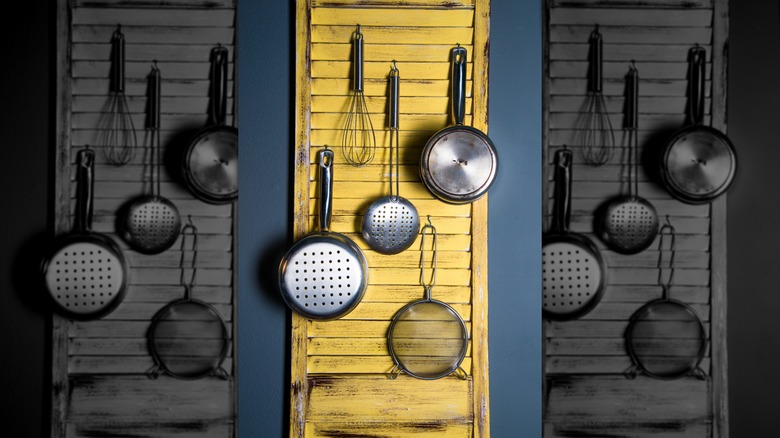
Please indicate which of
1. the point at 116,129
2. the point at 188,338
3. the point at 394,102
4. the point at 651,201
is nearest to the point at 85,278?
the point at 188,338

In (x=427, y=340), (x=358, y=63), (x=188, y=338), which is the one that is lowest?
(x=188, y=338)

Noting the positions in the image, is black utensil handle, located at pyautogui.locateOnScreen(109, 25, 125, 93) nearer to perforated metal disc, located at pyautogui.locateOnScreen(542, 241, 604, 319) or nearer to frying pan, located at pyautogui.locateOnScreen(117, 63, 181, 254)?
frying pan, located at pyautogui.locateOnScreen(117, 63, 181, 254)

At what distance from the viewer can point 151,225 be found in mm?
1494

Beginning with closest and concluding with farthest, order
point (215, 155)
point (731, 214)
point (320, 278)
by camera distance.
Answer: point (320, 278) → point (215, 155) → point (731, 214)

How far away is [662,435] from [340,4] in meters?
1.51

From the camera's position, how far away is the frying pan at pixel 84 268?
1465 mm

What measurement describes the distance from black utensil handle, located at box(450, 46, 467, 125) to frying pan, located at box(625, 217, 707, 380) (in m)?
0.83

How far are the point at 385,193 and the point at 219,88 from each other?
65cm

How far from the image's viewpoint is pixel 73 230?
151 centimetres

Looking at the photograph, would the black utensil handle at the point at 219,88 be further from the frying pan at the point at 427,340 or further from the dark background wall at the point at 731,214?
the frying pan at the point at 427,340

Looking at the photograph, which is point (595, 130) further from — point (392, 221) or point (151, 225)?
point (151, 225)

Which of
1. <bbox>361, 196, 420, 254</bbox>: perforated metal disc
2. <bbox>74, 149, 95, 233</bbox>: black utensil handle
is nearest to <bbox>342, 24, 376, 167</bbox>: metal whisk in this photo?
<bbox>361, 196, 420, 254</bbox>: perforated metal disc

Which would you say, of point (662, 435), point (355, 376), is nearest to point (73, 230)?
point (355, 376)

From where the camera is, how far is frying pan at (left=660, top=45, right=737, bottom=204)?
1.47 metres
